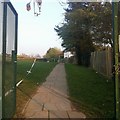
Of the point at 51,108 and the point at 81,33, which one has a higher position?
the point at 81,33

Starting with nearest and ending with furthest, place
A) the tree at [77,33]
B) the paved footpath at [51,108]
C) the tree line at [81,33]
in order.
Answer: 1. the paved footpath at [51,108]
2. the tree line at [81,33]
3. the tree at [77,33]

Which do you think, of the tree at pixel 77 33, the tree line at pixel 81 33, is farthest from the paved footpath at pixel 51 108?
the tree at pixel 77 33

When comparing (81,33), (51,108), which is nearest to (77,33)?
(81,33)

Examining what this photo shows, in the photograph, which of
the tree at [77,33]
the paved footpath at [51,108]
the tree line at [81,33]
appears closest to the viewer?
the paved footpath at [51,108]

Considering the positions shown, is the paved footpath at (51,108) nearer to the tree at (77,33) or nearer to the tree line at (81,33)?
the tree line at (81,33)

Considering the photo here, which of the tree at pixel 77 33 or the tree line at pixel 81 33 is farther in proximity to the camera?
the tree at pixel 77 33

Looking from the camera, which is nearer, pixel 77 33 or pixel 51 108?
pixel 51 108

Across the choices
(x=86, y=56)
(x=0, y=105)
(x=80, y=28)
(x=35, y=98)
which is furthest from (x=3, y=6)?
(x=86, y=56)

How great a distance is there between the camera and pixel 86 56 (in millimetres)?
53000

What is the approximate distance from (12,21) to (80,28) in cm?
3979

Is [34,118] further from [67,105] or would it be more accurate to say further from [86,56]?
[86,56]

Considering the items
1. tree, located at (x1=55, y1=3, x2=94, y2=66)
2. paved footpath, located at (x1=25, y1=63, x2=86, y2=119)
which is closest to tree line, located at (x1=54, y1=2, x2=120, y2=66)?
tree, located at (x1=55, y1=3, x2=94, y2=66)

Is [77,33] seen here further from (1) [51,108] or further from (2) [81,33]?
(1) [51,108]

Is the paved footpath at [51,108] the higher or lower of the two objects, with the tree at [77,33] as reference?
lower
